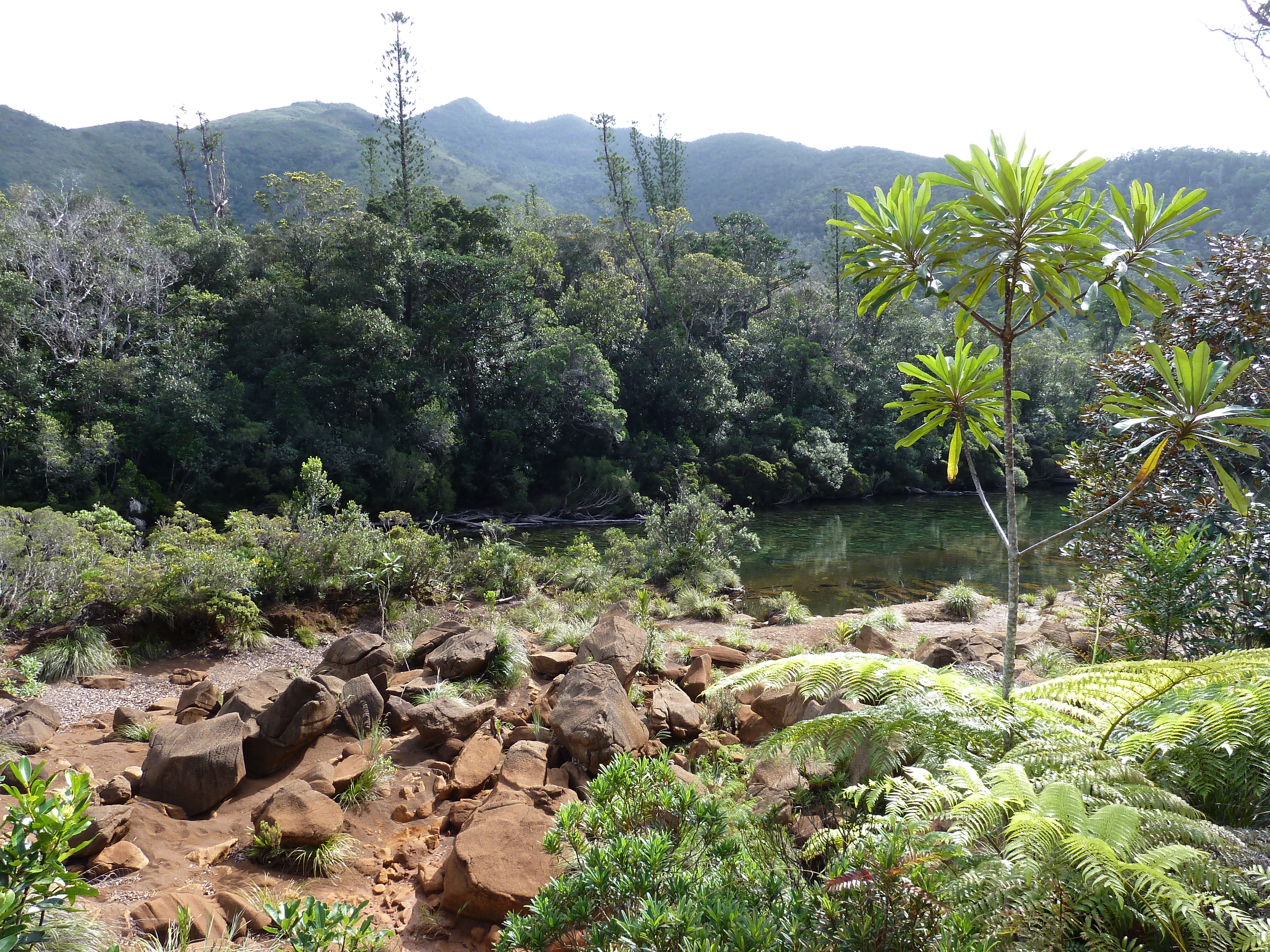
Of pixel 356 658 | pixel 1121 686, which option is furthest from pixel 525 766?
pixel 1121 686

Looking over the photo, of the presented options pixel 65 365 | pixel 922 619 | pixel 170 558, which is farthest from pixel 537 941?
pixel 65 365

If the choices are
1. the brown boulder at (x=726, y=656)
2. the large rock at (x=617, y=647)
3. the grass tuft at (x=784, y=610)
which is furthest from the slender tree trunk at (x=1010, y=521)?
the grass tuft at (x=784, y=610)

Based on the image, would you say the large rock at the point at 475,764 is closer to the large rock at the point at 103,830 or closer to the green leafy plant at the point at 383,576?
the large rock at the point at 103,830

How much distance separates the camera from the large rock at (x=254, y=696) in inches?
166

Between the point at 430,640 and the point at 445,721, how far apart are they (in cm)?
176

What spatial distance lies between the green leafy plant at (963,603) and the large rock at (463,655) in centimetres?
784

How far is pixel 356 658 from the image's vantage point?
5422 mm

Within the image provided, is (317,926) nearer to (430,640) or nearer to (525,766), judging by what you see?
(525,766)

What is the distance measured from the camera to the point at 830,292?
40.1 meters

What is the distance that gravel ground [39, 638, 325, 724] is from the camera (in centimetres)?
536

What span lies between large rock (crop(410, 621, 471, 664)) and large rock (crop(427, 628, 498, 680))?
0.92 feet

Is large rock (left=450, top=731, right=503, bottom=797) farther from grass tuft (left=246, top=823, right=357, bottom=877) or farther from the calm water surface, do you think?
the calm water surface

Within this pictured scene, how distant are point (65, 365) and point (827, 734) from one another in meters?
22.8

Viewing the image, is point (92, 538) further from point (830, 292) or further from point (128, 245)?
point (830, 292)
